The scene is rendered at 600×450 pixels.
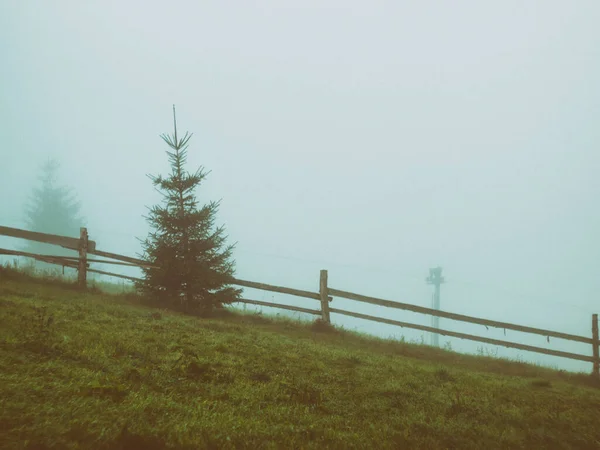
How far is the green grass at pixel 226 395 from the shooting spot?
3.72 metres

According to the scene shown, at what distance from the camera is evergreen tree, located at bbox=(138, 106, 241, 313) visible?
1252 centimetres

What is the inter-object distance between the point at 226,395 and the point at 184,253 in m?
8.09

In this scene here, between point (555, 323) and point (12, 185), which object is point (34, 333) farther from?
point (12, 185)

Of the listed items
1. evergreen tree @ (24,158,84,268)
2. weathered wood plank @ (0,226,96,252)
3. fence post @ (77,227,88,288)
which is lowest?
fence post @ (77,227,88,288)

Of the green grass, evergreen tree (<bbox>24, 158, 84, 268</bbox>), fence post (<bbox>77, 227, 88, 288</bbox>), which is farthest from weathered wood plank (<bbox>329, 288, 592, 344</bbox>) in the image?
evergreen tree (<bbox>24, 158, 84, 268</bbox>)

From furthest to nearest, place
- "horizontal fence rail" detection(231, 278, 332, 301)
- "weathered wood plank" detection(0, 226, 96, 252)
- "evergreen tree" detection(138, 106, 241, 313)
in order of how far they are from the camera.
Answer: "horizontal fence rail" detection(231, 278, 332, 301) < "evergreen tree" detection(138, 106, 241, 313) < "weathered wood plank" detection(0, 226, 96, 252)

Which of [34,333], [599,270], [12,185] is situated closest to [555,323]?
[599,270]

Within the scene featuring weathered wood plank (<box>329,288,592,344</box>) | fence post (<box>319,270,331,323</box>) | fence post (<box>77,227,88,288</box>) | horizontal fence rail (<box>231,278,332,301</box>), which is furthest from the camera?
fence post (<box>319,270,331,323</box>)

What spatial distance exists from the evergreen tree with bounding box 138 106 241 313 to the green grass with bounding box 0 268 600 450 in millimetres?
2836

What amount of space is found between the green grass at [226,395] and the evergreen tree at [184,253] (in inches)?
112

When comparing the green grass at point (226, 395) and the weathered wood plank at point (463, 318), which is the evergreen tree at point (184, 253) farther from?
the weathered wood plank at point (463, 318)

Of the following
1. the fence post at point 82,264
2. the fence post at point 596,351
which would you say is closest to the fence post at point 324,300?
the fence post at point 82,264

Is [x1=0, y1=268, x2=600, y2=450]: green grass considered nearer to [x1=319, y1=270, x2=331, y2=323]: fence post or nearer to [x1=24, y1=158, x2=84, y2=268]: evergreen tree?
[x1=319, y1=270, x2=331, y2=323]: fence post

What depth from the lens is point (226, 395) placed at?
204 inches
